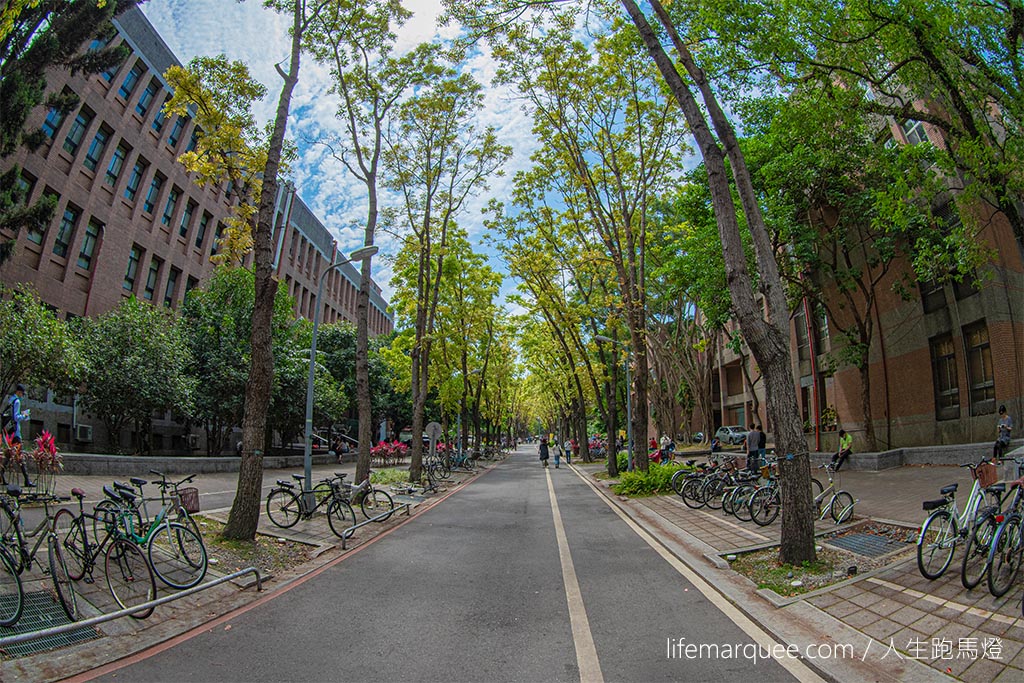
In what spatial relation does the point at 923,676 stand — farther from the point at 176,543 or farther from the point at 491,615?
the point at 176,543

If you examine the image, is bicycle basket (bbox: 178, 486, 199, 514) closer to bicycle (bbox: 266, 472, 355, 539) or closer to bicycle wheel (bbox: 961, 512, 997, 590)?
bicycle (bbox: 266, 472, 355, 539)

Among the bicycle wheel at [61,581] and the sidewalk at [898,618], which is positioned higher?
the bicycle wheel at [61,581]

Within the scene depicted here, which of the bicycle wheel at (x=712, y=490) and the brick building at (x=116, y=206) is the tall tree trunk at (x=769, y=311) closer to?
the bicycle wheel at (x=712, y=490)

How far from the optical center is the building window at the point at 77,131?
909 inches

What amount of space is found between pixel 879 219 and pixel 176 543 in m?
13.0

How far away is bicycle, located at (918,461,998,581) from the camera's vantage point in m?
5.78

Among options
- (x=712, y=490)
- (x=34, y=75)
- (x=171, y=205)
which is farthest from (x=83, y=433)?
(x=712, y=490)

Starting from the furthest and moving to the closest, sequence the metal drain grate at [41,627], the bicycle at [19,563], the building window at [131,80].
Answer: the building window at [131,80], the bicycle at [19,563], the metal drain grate at [41,627]

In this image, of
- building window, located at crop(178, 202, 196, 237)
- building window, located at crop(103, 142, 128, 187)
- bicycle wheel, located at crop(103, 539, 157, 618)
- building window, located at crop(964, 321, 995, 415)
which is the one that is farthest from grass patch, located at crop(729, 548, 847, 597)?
building window, located at crop(178, 202, 196, 237)

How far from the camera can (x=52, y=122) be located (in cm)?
2219

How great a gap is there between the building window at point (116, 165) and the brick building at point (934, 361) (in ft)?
103

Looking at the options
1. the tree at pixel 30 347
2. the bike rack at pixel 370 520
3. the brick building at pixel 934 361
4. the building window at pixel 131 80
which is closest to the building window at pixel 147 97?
the building window at pixel 131 80

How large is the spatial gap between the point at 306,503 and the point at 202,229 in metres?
28.5

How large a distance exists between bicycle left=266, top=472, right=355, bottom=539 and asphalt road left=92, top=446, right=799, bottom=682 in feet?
6.63
